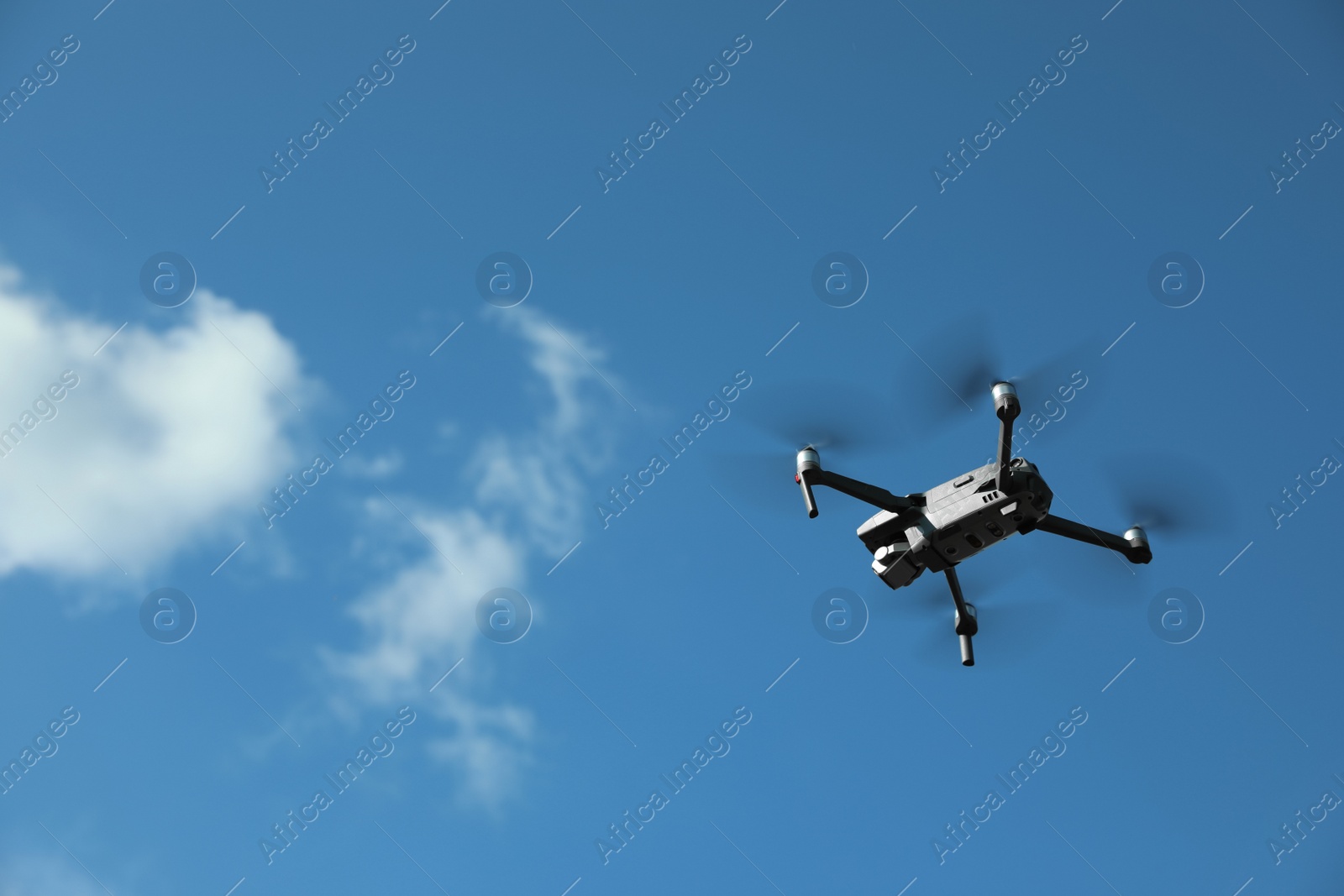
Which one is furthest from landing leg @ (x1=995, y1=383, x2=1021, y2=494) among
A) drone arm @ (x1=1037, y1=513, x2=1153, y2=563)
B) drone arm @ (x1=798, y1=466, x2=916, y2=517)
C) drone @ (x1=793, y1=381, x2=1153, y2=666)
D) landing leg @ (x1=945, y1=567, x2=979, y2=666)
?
landing leg @ (x1=945, y1=567, x2=979, y2=666)

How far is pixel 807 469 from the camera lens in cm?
1700

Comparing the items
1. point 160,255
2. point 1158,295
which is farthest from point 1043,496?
point 160,255

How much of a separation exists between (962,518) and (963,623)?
2846 millimetres

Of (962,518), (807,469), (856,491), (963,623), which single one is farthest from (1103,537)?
(807,469)

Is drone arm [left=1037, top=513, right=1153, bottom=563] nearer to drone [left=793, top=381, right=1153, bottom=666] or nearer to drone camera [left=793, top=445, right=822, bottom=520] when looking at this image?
drone [left=793, top=381, right=1153, bottom=666]

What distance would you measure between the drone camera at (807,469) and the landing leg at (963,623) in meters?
2.84

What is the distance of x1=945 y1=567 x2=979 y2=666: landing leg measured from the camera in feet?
57.3

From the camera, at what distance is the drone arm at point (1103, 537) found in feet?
54.5

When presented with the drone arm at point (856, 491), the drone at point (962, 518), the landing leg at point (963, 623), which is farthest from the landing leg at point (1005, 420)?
the landing leg at point (963, 623)

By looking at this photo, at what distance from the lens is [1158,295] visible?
21.4 metres

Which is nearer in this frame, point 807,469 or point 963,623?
point 807,469

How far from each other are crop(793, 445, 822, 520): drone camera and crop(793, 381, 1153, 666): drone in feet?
0.05

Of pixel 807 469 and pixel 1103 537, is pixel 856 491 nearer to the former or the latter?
pixel 807 469

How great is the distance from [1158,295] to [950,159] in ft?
17.4
